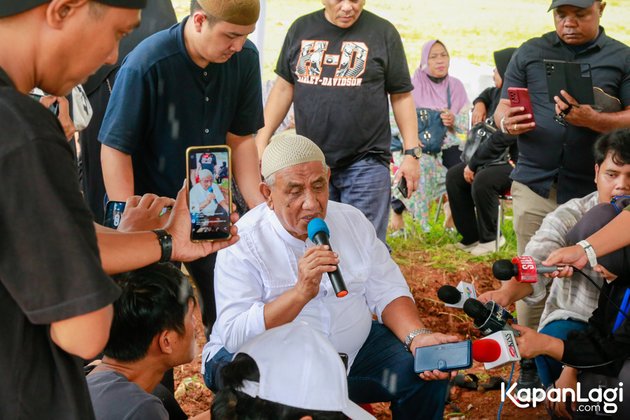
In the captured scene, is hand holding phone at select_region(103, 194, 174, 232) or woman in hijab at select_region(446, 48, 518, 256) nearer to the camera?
hand holding phone at select_region(103, 194, 174, 232)

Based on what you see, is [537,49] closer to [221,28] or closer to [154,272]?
[221,28]

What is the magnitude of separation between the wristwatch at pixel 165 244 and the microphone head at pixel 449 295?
4.60 ft

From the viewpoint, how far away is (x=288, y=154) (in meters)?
3.28

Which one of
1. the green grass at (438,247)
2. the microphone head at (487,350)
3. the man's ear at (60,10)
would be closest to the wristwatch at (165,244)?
the man's ear at (60,10)

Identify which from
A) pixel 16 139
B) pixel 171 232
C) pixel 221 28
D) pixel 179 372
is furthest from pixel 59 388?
pixel 179 372

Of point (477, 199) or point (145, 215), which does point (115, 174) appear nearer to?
point (145, 215)

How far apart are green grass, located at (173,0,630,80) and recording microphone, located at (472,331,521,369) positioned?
9.84 m

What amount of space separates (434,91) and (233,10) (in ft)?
19.5

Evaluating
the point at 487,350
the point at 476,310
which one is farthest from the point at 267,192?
the point at 487,350

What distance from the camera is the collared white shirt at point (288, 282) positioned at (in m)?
3.20

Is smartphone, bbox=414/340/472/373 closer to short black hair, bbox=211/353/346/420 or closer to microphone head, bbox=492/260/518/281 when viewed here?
microphone head, bbox=492/260/518/281

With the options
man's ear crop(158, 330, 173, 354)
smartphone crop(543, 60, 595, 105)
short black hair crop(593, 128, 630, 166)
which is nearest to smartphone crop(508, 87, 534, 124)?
smartphone crop(543, 60, 595, 105)

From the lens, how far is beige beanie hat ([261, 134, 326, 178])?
328cm

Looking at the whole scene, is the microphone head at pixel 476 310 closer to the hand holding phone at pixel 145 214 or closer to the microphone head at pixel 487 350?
the microphone head at pixel 487 350
